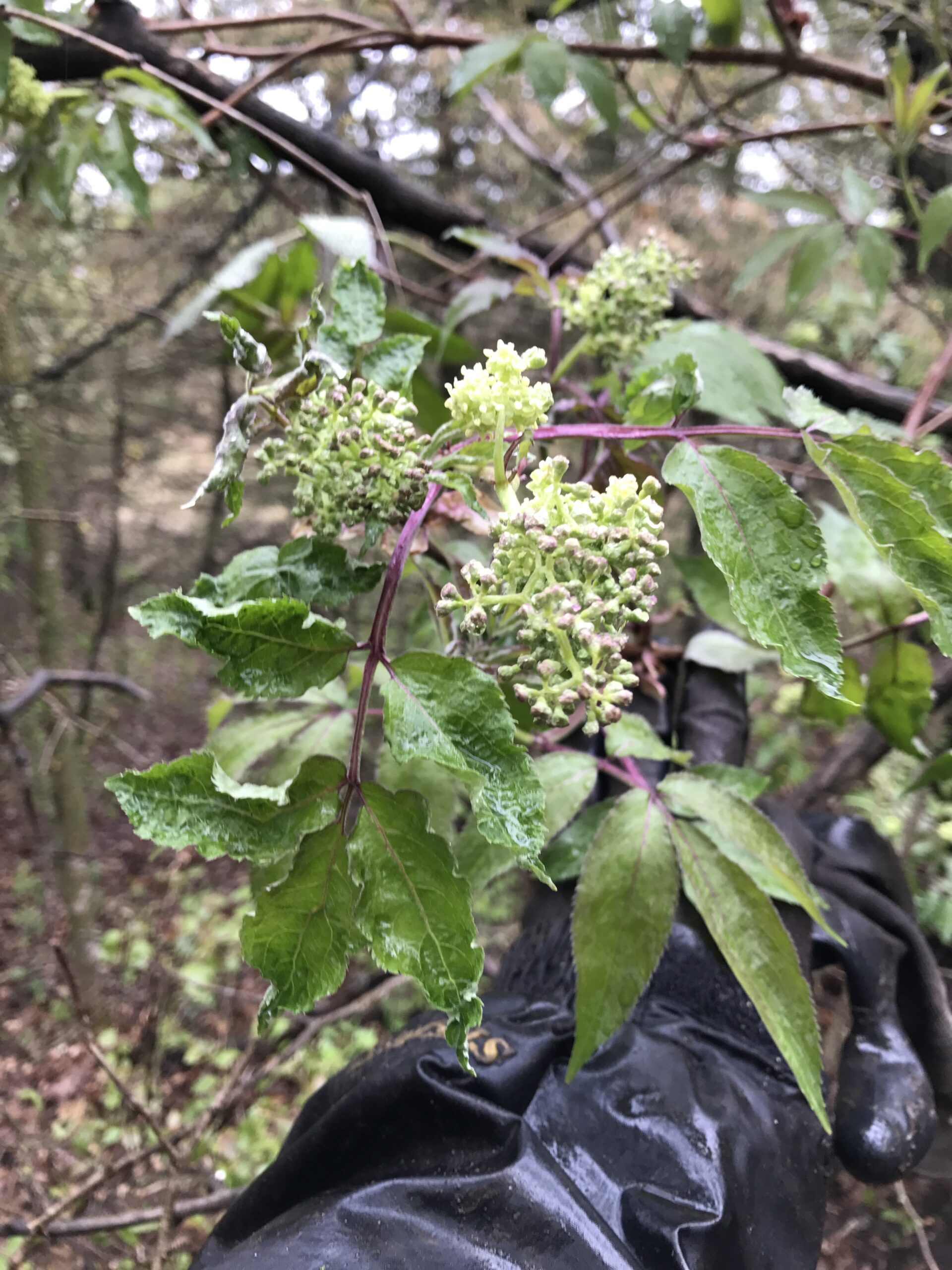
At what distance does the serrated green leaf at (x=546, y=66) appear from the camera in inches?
39.5

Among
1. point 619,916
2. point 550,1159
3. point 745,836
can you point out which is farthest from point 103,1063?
point 745,836

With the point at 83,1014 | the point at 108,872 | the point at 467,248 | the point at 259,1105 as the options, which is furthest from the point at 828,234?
the point at 108,872

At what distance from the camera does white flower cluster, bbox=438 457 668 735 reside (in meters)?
0.37

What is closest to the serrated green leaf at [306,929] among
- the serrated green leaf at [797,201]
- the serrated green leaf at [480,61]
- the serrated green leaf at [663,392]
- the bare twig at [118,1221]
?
the serrated green leaf at [663,392]

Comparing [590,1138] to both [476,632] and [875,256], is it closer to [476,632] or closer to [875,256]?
[476,632]

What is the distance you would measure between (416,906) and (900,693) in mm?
724

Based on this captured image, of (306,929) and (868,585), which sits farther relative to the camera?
(868,585)

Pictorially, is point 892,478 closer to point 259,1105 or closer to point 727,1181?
point 727,1181

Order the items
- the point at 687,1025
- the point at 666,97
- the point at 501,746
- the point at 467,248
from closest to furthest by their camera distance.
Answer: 1. the point at 501,746
2. the point at 687,1025
3. the point at 467,248
4. the point at 666,97

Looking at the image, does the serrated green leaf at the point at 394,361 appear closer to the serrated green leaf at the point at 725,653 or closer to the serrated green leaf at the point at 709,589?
the serrated green leaf at the point at 709,589

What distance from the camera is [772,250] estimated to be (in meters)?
1.24

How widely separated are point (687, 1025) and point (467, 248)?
1520 mm

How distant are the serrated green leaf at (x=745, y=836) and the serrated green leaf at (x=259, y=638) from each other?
1.19 feet

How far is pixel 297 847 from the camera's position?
436mm
